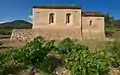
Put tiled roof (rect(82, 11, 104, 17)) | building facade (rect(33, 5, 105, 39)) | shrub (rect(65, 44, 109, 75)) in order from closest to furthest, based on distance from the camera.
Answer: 1. shrub (rect(65, 44, 109, 75))
2. building facade (rect(33, 5, 105, 39))
3. tiled roof (rect(82, 11, 104, 17))

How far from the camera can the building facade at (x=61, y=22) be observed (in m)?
22.5

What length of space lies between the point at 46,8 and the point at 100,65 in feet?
47.6

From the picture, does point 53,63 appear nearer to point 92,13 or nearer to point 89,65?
point 89,65

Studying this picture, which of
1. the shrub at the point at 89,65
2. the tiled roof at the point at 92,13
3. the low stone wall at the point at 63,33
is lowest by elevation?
the shrub at the point at 89,65

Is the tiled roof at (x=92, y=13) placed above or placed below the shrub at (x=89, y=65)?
above

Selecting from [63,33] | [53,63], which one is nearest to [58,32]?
[63,33]

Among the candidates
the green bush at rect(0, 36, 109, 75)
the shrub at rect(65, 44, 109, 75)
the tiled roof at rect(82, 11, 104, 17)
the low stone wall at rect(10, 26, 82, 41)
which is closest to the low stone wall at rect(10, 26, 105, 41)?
the low stone wall at rect(10, 26, 82, 41)

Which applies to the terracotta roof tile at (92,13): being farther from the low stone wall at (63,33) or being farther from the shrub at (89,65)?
the shrub at (89,65)

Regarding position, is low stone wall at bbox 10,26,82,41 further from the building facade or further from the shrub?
the shrub

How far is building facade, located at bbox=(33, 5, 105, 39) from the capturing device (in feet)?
74.0

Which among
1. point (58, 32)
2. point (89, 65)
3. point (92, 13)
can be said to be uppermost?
point (92, 13)

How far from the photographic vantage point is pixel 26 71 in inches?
449

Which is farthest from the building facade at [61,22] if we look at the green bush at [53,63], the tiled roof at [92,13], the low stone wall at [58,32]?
the green bush at [53,63]

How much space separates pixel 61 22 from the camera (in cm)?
2270
